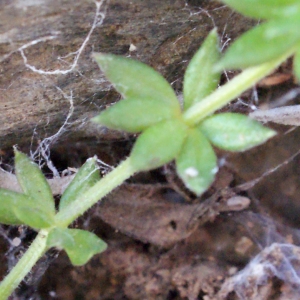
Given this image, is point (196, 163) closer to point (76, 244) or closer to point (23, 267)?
point (76, 244)

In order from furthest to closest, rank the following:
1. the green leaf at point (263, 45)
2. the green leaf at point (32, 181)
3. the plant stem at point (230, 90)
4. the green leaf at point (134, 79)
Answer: the green leaf at point (32, 181) < the green leaf at point (134, 79) < the plant stem at point (230, 90) < the green leaf at point (263, 45)

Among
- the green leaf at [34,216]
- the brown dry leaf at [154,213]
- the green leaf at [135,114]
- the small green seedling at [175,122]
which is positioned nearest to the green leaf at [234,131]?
the small green seedling at [175,122]

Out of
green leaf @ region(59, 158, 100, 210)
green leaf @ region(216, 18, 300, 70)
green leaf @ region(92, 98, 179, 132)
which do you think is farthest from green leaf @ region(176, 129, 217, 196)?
green leaf @ region(59, 158, 100, 210)

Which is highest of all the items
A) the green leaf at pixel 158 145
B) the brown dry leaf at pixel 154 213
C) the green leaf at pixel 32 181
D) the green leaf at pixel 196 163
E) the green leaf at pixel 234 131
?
the green leaf at pixel 158 145

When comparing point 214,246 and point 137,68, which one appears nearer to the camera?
point 137,68

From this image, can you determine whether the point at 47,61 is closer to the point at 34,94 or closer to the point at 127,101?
the point at 34,94

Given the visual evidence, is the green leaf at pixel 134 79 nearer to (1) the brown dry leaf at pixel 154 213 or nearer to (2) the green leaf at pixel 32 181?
(2) the green leaf at pixel 32 181

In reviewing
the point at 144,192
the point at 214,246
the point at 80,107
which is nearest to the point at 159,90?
the point at 80,107
